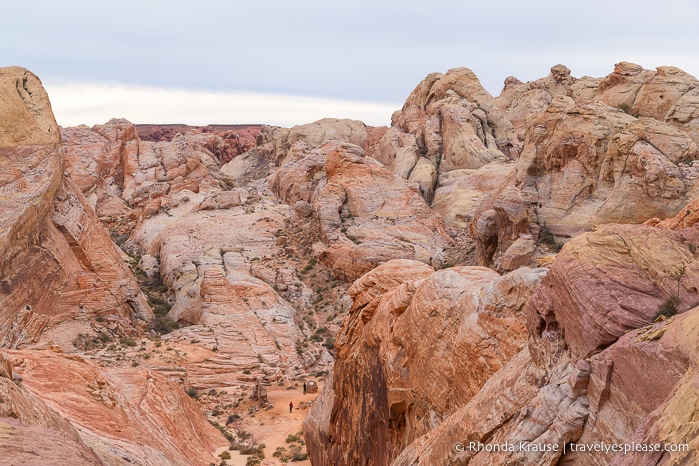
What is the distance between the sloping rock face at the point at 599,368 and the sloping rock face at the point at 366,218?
31235mm

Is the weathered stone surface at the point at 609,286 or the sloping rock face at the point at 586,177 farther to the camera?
the sloping rock face at the point at 586,177

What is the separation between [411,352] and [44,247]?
2446cm

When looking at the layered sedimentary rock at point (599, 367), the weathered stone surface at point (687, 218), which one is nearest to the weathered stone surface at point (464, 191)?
the weathered stone surface at point (687, 218)

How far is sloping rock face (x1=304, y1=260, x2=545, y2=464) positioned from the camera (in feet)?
37.3

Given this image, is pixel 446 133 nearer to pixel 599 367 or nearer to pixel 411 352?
pixel 411 352

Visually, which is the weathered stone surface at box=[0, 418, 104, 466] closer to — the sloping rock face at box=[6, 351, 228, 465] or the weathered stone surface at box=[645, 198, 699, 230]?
the sloping rock face at box=[6, 351, 228, 465]

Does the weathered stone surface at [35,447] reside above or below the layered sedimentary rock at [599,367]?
below

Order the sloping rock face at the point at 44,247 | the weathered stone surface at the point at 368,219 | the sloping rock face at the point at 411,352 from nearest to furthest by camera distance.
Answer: the sloping rock face at the point at 411,352
the sloping rock face at the point at 44,247
the weathered stone surface at the point at 368,219

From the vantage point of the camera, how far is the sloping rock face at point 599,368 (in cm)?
611

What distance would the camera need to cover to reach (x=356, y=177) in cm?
4841

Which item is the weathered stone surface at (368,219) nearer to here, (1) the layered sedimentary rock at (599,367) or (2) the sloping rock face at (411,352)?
(2) the sloping rock face at (411,352)

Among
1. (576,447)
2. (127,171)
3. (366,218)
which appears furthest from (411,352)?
(127,171)

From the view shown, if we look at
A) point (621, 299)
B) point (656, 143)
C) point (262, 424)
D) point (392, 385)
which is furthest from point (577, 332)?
point (656, 143)

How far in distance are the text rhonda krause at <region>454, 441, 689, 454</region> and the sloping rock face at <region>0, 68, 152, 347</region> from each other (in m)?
24.7
